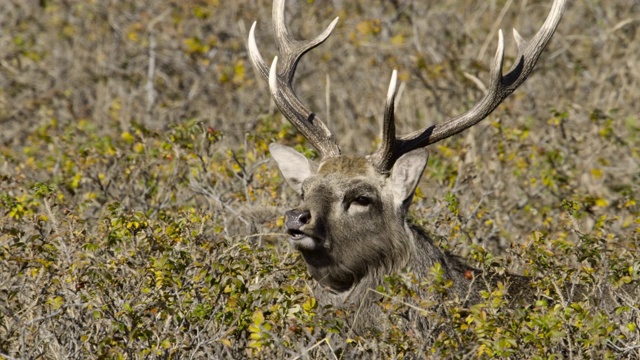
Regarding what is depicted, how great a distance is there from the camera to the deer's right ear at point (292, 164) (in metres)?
7.04

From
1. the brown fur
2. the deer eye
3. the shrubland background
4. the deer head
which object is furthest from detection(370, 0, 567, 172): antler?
the shrubland background

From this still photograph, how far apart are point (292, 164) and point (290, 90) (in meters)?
0.50

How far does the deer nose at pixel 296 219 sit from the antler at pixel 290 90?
0.88m

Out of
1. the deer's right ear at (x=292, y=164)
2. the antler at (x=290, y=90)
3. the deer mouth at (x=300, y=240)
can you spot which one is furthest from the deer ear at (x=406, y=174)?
the deer mouth at (x=300, y=240)

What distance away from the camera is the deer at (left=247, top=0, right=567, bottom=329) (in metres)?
6.21

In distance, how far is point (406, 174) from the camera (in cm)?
657

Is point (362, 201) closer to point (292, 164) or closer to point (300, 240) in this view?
point (300, 240)

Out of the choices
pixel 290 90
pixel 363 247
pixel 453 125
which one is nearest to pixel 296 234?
pixel 363 247

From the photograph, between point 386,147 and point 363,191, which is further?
point 386,147

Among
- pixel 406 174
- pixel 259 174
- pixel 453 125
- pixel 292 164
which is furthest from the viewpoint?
pixel 259 174

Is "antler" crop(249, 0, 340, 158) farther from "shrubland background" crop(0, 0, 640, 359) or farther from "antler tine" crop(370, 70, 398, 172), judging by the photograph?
"shrubland background" crop(0, 0, 640, 359)

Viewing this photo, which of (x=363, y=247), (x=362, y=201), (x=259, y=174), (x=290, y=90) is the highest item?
(x=290, y=90)

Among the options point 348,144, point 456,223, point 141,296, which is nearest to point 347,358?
point 141,296

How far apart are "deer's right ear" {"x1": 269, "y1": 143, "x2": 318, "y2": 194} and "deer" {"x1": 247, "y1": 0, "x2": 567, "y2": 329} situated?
13 centimetres
